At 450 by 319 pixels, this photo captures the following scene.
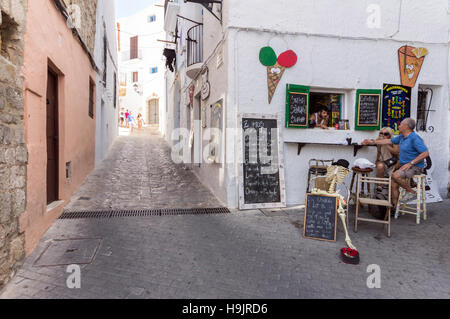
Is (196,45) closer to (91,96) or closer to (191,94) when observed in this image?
(191,94)

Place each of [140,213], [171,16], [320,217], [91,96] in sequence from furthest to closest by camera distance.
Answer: [171,16] < [91,96] < [140,213] < [320,217]

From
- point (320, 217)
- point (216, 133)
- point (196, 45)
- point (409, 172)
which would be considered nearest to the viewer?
point (320, 217)

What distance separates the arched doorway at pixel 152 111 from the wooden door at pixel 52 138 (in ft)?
77.8

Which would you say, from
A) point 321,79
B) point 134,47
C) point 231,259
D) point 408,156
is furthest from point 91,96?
point 134,47

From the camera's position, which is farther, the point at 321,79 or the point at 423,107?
the point at 423,107

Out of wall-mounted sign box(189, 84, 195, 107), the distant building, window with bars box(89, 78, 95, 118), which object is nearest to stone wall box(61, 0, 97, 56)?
window with bars box(89, 78, 95, 118)

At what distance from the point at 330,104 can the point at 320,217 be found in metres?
2.84

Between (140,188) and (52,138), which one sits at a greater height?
(52,138)

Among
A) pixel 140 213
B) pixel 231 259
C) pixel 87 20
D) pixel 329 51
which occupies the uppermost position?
pixel 87 20

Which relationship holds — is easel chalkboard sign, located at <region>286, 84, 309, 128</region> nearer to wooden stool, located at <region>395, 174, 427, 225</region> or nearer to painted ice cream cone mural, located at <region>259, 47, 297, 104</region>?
painted ice cream cone mural, located at <region>259, 47, 297, 104</region>

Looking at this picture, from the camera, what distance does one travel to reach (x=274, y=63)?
A: 5523 millimetres

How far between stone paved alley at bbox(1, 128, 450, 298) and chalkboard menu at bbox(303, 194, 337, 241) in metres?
0.16

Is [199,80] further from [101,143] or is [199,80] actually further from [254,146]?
[101,143]

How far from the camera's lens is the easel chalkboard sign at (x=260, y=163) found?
215 inches
